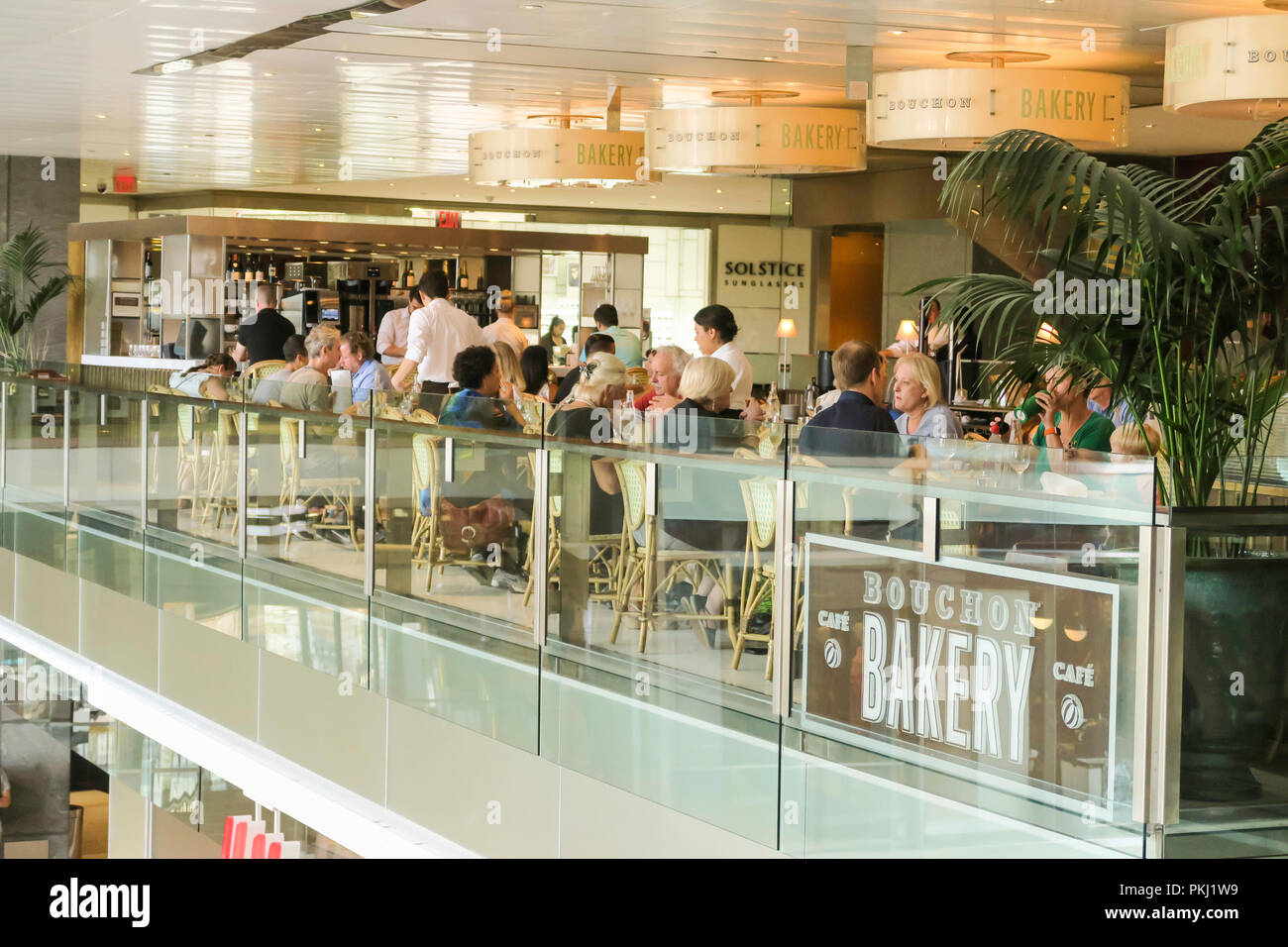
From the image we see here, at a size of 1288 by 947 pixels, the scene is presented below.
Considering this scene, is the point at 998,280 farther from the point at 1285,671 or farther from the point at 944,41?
the point at 944,41

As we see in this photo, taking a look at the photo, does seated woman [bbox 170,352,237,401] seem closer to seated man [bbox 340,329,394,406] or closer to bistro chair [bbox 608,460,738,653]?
seated man [bbox 340,329,394,406]

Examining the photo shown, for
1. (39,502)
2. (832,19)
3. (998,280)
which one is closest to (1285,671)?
(998,280)

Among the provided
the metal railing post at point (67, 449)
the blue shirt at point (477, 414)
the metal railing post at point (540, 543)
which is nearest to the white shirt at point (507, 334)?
the metal railing post at point (67, 449)

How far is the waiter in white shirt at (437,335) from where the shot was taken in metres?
10.9

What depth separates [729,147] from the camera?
10.1m

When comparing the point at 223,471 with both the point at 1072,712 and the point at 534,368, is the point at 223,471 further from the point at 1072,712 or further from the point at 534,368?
the point at 1072,712

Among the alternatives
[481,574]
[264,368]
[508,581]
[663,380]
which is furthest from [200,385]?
[264,368]

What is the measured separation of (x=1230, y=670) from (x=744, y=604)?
1461mm

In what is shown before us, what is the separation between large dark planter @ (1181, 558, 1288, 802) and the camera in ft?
11.4

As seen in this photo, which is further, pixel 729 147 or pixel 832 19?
pixel 729 147

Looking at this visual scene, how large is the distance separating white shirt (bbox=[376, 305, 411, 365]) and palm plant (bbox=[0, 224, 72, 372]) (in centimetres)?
470

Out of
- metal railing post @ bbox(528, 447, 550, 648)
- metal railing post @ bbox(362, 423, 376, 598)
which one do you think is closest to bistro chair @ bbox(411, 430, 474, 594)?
metal railing post @ bbox(362, 423, 376, 598)

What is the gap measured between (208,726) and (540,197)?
16.6m
